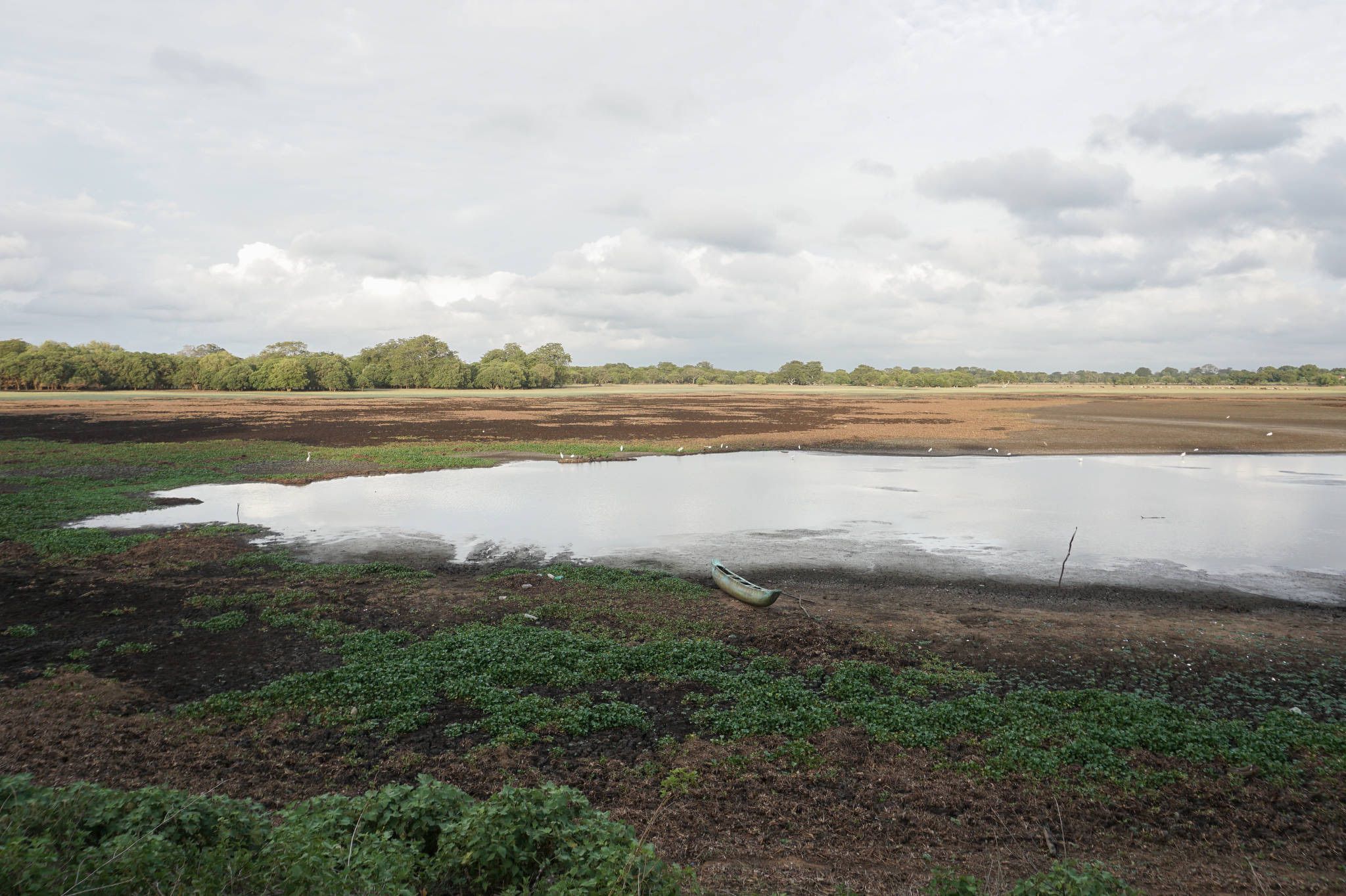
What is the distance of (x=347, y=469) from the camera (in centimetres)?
3644

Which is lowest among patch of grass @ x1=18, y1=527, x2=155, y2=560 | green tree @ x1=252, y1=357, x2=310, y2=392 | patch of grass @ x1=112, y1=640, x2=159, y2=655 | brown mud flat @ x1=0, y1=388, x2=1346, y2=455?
patch of grass @ x1=112, y1=640, x2=159, y2=655

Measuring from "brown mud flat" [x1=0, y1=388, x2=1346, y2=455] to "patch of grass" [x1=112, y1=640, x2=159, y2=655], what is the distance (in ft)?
116

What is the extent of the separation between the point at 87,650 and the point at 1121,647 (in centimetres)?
1794

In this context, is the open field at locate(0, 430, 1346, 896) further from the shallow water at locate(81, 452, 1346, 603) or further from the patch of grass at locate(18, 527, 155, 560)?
the shallow water at locate(81, 452, 1346, 603)

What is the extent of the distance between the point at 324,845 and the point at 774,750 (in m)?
5.59

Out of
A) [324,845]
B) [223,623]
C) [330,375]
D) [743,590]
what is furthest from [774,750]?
[330,375]

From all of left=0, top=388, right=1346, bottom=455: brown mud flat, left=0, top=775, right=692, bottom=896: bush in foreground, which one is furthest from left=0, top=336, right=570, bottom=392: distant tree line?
left=0, top=775, right=692, bottom=896: bush in foreground

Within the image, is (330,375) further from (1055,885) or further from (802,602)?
(1055,885)

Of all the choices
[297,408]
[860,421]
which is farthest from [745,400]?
[297,408]

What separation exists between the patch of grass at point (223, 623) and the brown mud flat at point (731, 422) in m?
34.3

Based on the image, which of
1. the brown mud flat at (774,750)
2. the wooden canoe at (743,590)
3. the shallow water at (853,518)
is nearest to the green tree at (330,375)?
the shallow water at (853,518)

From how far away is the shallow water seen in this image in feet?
64.8

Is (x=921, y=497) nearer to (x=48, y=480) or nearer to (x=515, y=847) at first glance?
(x=515, y=847)

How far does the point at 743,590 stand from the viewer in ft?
51.4
